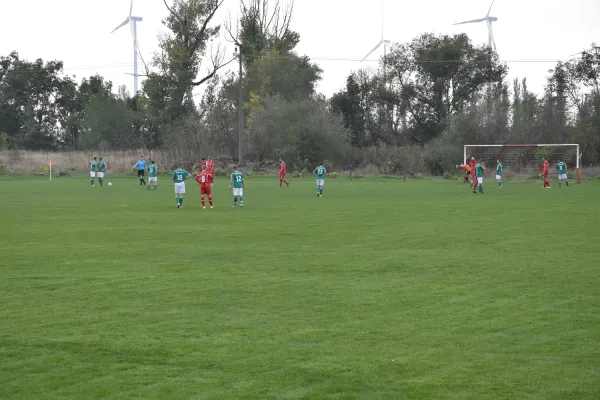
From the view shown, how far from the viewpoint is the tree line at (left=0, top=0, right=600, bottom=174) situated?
71.1 meters

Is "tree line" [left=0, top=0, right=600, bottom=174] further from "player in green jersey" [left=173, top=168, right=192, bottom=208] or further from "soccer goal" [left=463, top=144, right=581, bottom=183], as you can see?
"player in green jersey" [left=173, top=168, right=192, bottom=208]

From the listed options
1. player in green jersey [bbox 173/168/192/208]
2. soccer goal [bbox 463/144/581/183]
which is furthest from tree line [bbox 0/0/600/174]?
player in green jersey [bbox 173/168/192/208]

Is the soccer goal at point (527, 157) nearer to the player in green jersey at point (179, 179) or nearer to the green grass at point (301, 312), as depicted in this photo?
the player in green jersey at point (179, 179)

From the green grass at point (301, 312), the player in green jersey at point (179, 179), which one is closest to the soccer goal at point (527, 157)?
the player in green jersey at point (179, 179)

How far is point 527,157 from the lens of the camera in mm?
61719

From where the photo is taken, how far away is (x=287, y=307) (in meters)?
10.7

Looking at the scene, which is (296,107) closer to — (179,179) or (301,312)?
(179,179)

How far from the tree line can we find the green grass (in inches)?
1947

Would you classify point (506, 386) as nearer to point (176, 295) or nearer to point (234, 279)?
point (176, 295)

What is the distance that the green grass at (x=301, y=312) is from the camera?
730 cm

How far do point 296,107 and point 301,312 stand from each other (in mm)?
65064

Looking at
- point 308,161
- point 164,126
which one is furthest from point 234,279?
point 164,126

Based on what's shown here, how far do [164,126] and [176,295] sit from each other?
3029 inches

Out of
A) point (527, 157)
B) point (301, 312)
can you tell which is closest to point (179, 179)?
point (301, 312)
